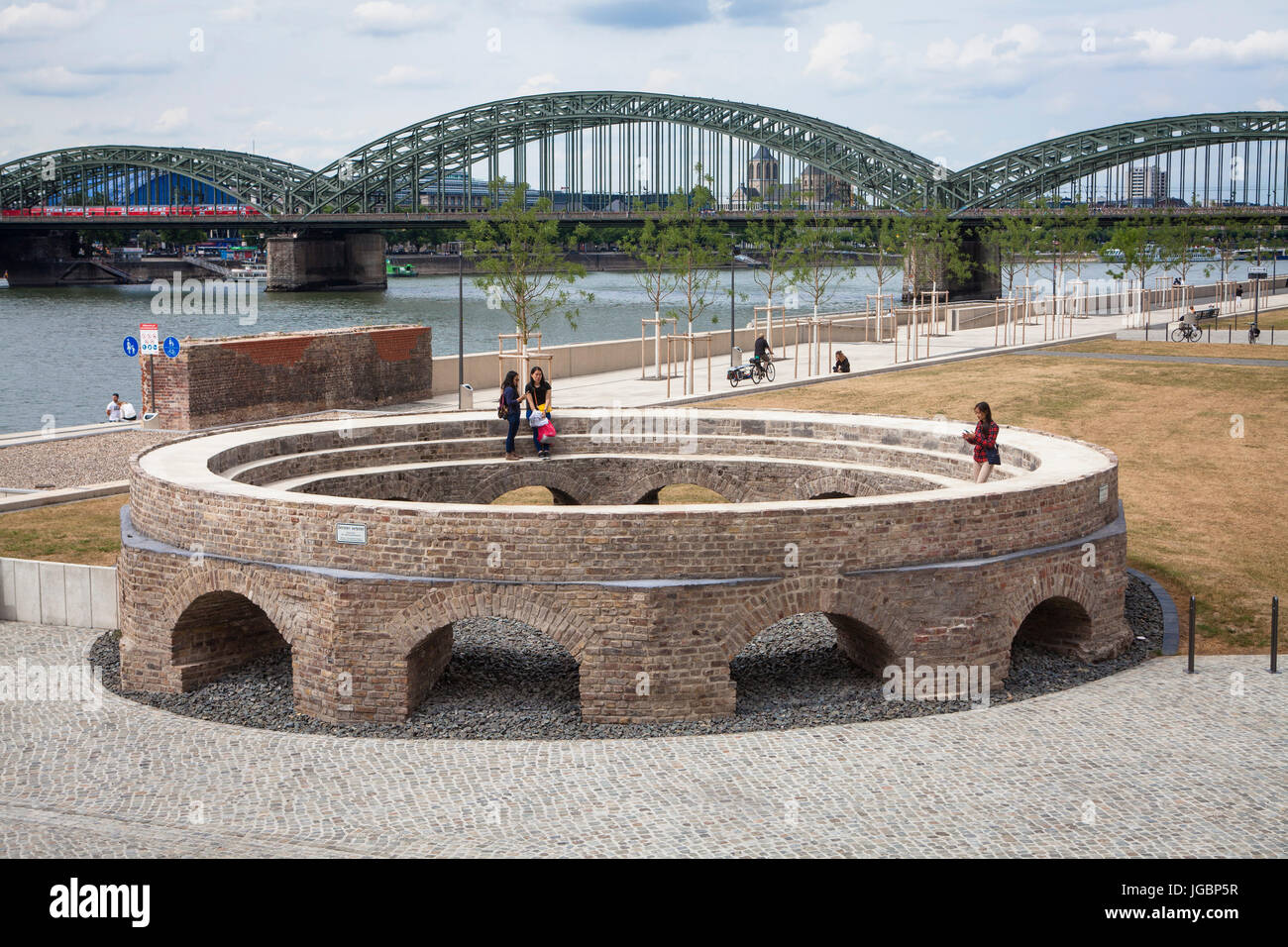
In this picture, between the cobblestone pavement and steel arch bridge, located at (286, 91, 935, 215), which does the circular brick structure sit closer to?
the cobblestone pavement

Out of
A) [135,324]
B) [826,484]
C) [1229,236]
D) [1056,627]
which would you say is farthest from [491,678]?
[1229,236]

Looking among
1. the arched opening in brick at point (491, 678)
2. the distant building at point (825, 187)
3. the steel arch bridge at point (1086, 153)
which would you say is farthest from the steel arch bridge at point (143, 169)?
the arched opening in brick at point (491, 678)

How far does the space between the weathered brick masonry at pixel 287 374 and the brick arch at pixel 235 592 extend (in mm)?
21702

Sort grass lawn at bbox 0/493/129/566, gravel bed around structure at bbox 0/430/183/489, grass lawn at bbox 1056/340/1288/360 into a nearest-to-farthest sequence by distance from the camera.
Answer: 1. grass lawn at bbox 0/493/129/566
2. gravel bed around structure at bbox 0/430/183/489
3. grass lawn at bbox 1056/340/1288/360

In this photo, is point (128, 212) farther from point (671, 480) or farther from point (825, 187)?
point (671, 480)

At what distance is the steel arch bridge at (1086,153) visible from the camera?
136500 mm

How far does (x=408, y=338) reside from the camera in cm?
4541

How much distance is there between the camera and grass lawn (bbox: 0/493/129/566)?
2512 centimetres

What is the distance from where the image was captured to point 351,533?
16625mm

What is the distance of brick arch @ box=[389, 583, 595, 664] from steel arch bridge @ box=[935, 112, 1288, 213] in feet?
433

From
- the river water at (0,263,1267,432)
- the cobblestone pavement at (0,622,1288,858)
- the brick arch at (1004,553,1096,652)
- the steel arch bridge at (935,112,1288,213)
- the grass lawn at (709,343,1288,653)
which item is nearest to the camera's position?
the cobblestone pavement at (0,622,1288,858)

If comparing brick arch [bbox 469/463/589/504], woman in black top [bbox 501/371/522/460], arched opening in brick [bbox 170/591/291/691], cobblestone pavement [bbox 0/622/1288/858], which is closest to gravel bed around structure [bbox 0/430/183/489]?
brick arch [bbox 469/463/589/504]

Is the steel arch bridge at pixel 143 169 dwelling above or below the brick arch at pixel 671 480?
above

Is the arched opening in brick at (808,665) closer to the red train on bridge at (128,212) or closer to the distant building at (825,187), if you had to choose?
the distant building at (825,187)
